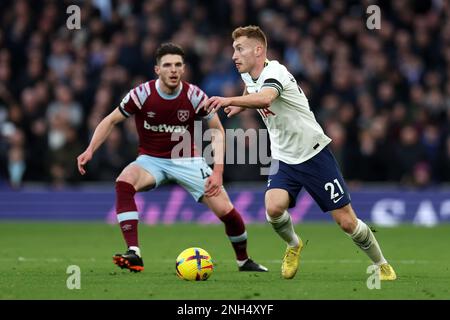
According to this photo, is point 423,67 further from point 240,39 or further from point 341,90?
point 240,39

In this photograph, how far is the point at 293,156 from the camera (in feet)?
32.2

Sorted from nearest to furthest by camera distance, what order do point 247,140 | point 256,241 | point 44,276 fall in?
point 44,276
point 256,241
point 247,140

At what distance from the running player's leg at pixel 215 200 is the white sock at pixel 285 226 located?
0.72m

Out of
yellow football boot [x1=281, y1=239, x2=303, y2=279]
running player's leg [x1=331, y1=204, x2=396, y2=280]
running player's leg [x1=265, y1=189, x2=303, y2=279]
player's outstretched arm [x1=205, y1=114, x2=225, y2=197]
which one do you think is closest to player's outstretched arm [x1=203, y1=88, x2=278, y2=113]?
running player's leg [x1=265, y1=189, x2=303, y2=279]

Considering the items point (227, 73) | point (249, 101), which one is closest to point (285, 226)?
point (249, 101)

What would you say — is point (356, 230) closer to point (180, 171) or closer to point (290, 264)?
point (290, 264)

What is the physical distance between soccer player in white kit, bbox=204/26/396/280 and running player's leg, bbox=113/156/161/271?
55.2 inches

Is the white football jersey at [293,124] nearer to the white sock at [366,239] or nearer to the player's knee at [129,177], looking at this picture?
the white sock at [366,239]

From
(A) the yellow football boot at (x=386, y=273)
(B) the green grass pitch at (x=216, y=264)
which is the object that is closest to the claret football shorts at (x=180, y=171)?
(B) the green grass pitch at (x=216, y=264)

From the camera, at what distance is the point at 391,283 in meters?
9.32

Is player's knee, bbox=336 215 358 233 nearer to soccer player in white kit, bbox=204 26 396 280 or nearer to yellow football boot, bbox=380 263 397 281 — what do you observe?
soccer player in white kit, bbox=204 26 396 280

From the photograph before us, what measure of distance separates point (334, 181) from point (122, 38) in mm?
12280

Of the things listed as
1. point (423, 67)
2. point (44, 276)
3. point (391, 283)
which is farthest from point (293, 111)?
point (423, 67)

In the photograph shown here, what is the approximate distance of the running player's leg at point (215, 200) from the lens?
35.4 ft
